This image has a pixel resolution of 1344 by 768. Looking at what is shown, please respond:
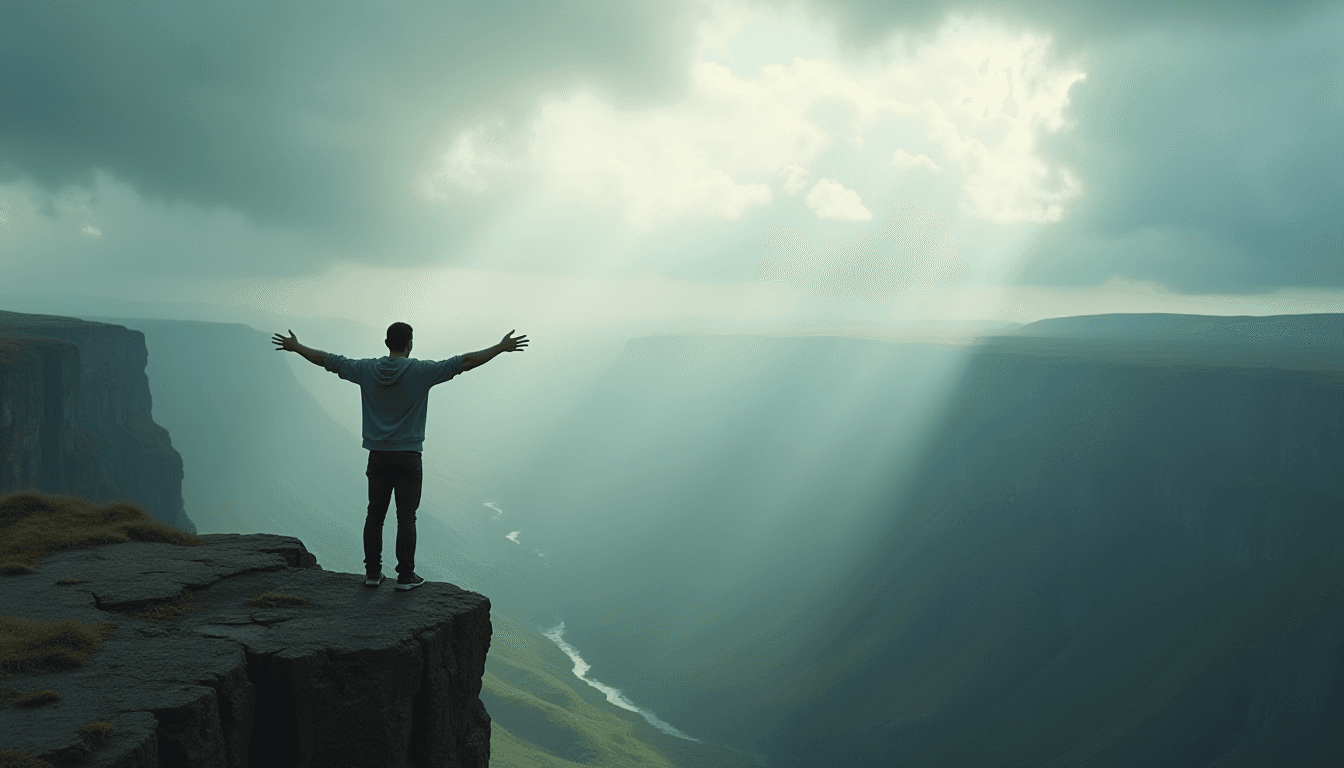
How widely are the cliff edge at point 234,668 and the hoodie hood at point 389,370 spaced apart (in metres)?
3.54

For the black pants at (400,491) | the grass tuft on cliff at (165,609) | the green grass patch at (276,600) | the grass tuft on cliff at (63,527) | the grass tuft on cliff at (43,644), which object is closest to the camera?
the grass tuft on cliff at (43,644)

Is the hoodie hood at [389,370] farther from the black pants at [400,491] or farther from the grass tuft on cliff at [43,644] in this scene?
the grass tuft on cliff at [43,644]

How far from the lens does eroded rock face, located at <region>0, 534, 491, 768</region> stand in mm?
9344

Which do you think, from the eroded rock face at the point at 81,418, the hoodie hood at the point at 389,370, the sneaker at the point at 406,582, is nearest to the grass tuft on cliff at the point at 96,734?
the sneaker at the point at 406,582

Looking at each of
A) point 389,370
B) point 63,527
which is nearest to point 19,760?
point 389,370

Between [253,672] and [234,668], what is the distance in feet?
1.38

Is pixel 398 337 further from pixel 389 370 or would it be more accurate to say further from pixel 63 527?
pixel 63 527

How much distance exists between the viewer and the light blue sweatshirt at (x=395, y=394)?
12.9 metres

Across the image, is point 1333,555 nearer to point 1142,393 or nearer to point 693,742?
point 1142,393

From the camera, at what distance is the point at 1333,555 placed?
117 m

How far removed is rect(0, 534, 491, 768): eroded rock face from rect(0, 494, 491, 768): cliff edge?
0.8 inches

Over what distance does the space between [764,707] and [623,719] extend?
26.6 metres

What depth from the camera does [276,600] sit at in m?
12.8

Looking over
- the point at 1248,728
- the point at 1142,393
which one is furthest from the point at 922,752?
the point at 1142,393
